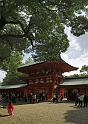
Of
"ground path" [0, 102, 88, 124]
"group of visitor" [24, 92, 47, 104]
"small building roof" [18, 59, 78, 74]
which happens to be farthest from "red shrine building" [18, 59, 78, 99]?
"ground path" [0, 102, 88, 124]

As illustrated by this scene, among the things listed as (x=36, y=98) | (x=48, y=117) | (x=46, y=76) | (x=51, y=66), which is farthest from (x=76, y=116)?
(x=46, y=76)

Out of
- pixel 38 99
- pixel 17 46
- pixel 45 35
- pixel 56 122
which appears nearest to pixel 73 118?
pixel 56 122

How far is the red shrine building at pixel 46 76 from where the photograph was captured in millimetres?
47438

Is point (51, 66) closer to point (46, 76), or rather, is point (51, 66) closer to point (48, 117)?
point (46, 76)

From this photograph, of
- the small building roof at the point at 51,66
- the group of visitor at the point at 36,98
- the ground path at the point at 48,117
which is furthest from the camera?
the small building roof at the point at 51,66

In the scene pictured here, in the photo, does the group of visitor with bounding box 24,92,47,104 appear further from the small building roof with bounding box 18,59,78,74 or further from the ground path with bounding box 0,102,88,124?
the ground path with bounding box 0,102,88,124

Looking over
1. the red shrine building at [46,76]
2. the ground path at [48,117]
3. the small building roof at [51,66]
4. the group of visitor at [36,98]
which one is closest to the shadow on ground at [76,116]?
the ground path at [48,117]

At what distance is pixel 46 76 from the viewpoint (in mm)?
48094

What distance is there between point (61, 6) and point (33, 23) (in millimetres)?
3156

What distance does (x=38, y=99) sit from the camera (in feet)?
143

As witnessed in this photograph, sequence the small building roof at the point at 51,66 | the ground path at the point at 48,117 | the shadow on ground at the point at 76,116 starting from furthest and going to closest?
1. the small building roof at the point at 51,66
2. the ground path at the point at 48,117
3. the shadow on ground at the point at 76,116

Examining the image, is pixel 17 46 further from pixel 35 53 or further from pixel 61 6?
pixel 61 6

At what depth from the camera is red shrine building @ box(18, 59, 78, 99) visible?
47.4 meters

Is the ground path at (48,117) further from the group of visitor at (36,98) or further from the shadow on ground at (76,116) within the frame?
the group of visitor at (36,98)
